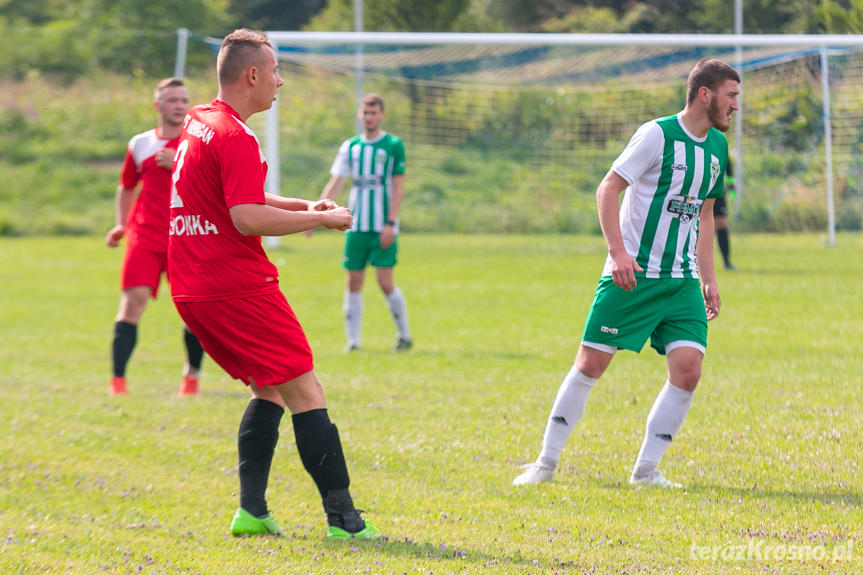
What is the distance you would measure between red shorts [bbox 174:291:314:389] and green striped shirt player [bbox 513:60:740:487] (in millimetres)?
1600

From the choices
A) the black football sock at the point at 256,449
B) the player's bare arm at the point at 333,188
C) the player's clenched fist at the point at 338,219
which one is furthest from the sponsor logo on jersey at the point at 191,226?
the player's bare arm at the point at 333,188

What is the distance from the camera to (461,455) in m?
6.05

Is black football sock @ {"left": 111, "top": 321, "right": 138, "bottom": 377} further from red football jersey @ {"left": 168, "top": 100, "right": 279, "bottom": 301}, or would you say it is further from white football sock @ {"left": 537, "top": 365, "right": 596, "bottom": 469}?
red football jersey @ {"left": 168, "top": 100, "right": 279, "bottom": 301}

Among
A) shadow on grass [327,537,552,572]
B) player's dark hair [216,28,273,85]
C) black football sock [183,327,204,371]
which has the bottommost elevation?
shadow on grass [327,537,552,572]

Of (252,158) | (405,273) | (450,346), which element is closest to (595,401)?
(450,346)

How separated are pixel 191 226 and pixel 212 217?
103 millimetres

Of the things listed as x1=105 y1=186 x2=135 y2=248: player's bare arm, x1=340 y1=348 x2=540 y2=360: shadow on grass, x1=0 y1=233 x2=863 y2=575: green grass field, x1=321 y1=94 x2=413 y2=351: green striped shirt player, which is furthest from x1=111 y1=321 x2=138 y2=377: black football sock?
x1=321 y1=94 x2=413 y2=351: green striped shirt player

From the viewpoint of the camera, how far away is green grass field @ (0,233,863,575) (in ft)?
14.1

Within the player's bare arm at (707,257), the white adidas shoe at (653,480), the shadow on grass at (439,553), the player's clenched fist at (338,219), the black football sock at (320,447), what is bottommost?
the shadow on grass at (439,553)

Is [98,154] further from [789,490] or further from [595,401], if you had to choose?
[789,490]

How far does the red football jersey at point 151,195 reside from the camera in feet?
26.6

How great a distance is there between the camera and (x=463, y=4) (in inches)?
1189

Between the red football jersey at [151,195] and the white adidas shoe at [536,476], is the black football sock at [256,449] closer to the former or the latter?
the white adidas shoe at [536,476]

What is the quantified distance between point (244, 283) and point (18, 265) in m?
17.0
